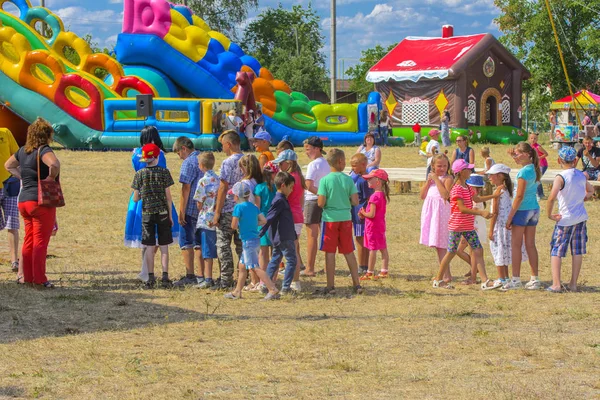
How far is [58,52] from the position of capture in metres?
29.6

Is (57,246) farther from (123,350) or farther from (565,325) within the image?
(565,325)

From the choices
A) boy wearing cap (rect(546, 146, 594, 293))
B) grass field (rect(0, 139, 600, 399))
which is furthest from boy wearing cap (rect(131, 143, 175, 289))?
boy wearing cap (rect(546, 146, 594, 293))

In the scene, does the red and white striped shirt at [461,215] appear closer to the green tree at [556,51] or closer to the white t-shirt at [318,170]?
the white t-shirt at [318,170]

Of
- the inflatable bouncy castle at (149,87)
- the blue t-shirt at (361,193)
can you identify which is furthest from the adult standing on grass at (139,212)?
the inflatable bouncy castle at (149,87)

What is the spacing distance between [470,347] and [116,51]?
87.5 ft

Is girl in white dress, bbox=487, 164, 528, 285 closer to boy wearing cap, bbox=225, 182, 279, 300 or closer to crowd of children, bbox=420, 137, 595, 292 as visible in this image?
crowd of children, bbox=420, 137, 595, 292

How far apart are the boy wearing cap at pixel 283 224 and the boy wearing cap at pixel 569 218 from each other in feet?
8.04

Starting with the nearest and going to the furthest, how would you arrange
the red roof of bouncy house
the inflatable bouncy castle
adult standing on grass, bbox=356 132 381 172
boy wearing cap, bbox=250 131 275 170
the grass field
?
the grass field < boy wearing cap, bbox=250 131 275 170 < adult standing on grass, bbox=356 132 381 172 < the inflatable bouncy castle < the red roof of bouncy house

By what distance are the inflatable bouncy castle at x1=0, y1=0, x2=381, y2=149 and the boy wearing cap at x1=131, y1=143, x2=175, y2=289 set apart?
16094 mm

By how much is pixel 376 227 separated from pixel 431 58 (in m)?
28.6

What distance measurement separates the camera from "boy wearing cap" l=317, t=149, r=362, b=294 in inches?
350

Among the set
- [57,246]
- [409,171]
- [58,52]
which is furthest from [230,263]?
[58,52]

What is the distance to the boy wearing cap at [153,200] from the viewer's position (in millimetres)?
9023

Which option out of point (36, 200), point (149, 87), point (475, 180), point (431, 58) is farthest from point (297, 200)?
point (431, 58)
